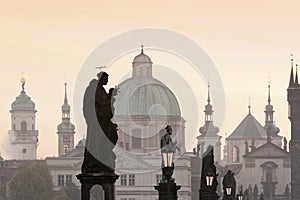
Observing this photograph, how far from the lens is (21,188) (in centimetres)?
19200

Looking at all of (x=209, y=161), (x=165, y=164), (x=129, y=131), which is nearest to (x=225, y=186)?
(x=209, y=161)

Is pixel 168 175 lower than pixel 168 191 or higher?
higher

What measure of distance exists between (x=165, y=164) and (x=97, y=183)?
10367 mm

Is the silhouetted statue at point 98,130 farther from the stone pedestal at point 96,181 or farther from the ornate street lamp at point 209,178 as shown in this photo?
the ornate street lamp at point 209,178

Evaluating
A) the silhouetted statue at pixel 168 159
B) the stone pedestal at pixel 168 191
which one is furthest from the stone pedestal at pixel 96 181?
the silhouetted statue at pixel 168 159

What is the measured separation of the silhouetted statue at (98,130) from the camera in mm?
34875

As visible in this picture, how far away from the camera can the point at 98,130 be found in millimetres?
35031

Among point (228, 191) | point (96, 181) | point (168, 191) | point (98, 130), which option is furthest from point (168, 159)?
point (228, 191)

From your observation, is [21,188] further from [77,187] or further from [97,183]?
[97,183]

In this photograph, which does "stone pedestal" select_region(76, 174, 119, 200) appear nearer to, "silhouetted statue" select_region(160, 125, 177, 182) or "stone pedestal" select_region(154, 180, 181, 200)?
"stone pedestal" select_region(154, 180, 181, 200)

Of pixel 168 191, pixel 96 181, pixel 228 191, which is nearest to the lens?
pixel 96 181

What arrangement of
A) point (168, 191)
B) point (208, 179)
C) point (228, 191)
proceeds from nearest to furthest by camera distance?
1. point (168, 191)
2. point (208, 179)
3. point (228, 191)

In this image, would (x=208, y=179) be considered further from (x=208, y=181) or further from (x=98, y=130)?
(x=98, y=130)

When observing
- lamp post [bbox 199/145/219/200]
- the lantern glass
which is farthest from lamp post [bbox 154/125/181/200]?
the lantern glass
